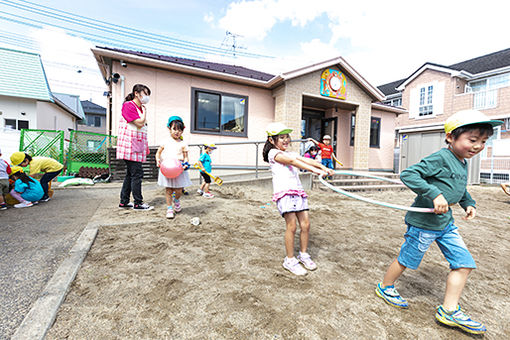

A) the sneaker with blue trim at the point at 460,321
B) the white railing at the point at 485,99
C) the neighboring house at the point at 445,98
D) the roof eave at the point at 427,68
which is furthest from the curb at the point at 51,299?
the roof eave at the point at 427,68

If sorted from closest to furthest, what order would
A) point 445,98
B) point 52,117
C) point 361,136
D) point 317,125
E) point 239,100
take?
point 239,100, point 361,136, point 317,125, point 52,117, point 445,98

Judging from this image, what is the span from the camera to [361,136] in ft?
37.0

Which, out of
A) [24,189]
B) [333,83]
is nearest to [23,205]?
[24,189]

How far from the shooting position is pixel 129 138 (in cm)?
408

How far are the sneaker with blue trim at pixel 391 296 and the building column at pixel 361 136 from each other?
10.1m

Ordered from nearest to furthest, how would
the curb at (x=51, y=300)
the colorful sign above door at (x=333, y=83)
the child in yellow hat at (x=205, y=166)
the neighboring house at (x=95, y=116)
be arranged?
the curb at (x=51, y=300) → the child in yellow hat at (x=205, y=166) → the colorful sign above door at (x=333, y=83) → the neighboring house at (x=95, y=116)

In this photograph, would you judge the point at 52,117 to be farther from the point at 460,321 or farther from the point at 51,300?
the point at 460,321

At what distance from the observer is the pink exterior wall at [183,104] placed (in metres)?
8.12

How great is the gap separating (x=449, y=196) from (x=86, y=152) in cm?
1032

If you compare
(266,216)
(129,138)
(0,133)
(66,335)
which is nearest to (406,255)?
(66,335)

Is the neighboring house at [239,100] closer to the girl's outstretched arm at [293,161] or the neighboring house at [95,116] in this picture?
the girl's outstretched arm at [293,161]

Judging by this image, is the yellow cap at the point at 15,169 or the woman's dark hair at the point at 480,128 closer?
the woman's dark hair at the point at 480,128

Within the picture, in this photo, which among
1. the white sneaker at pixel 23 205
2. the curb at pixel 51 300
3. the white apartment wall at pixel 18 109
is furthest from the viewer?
the white apartment wall at pixel 18 109

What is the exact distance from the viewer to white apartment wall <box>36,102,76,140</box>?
49.4ft
